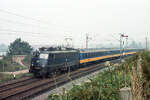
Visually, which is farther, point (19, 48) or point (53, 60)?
point (19, 48)

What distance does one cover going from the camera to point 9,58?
24859mm

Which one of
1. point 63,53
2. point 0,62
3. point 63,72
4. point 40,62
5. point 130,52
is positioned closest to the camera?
point 40,62

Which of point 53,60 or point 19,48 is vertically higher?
point 19,48

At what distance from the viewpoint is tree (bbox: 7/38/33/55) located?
28728 millimetres

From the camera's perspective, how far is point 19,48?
2922 centimetres

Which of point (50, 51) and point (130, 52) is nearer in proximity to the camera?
point (50, 51)

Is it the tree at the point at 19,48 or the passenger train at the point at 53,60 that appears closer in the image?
the passenger train at the point at 53,60

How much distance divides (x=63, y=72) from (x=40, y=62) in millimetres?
3951

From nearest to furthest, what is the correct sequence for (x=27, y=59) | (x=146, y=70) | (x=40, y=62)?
(x=146, y=70), (x=40, y=62), (x=27, y=59)

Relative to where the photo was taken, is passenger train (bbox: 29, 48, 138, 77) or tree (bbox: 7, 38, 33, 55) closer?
passenger train (bbox: 29, 48, 138, 77)

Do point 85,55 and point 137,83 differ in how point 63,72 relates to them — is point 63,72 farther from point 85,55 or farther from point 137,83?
point 137,83

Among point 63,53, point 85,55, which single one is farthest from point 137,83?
point 85,55

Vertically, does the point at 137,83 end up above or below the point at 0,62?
above

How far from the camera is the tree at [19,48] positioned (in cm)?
2873
